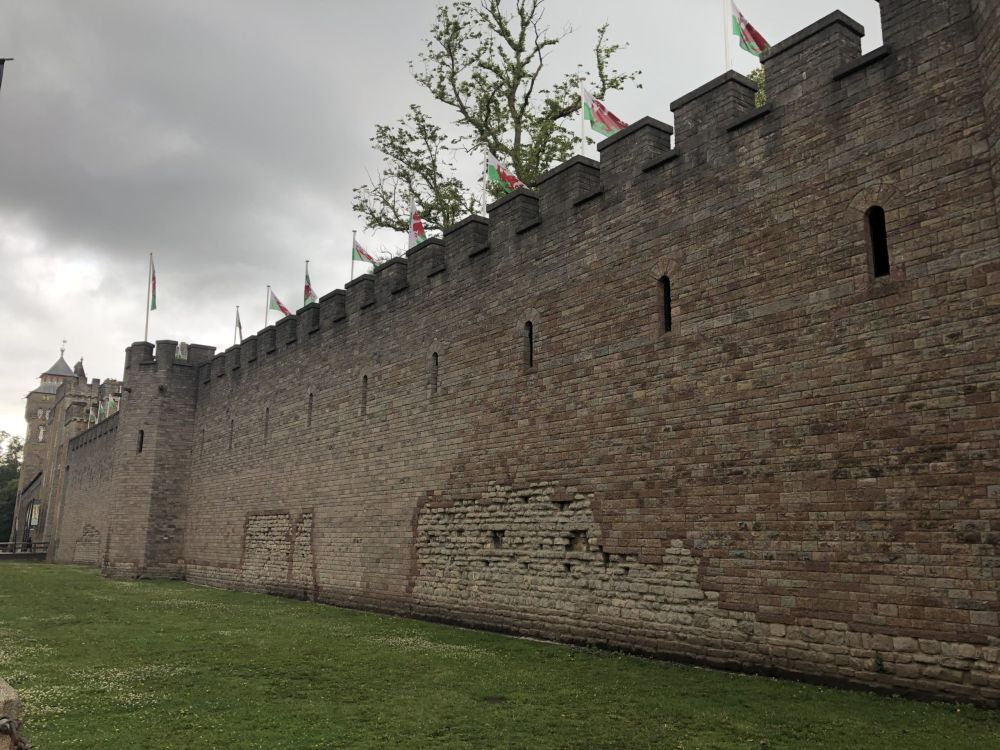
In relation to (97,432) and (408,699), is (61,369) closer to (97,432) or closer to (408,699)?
(97,432)

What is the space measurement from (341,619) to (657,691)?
768 cm

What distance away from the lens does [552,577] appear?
37.9 feet

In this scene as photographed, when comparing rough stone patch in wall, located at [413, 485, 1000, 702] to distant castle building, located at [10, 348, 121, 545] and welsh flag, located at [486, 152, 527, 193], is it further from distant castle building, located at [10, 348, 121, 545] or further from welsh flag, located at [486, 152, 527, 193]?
distant castle building, located at [10, 348, 121, 545]

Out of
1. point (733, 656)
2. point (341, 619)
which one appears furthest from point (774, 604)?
point (341, 619)

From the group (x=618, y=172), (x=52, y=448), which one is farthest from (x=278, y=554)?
(x=52, y=448)

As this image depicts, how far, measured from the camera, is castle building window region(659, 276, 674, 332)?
10547 millimetres

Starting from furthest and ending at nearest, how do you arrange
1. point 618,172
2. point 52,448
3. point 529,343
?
point 52,448
point 529,343
point 618,172

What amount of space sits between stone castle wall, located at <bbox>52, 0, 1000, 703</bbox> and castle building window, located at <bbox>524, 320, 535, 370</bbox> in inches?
2.5

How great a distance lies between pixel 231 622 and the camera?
44.6 ft

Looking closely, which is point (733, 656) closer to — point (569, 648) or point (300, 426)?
point (569, 648)

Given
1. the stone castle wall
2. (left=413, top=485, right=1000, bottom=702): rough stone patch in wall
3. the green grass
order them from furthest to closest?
1. the stone castle wall
2. (left=413, top=485, right=1000, bottom=702): rough stone patch in wall
3. the green grass

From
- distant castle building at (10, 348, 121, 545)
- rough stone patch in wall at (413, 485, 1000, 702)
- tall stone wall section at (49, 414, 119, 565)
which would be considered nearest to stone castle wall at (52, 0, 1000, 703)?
rough stone patch in wall at (413, 485, 1000, 702)

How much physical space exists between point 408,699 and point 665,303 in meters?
5.76

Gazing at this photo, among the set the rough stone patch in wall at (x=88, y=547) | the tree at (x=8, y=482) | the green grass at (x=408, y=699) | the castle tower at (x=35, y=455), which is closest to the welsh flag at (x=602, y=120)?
the green grass at (x=408, y=699)
